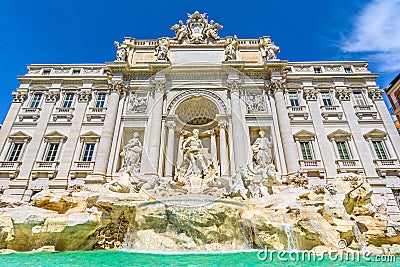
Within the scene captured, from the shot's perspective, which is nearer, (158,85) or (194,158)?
(194,158)

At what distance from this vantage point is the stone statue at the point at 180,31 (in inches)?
867

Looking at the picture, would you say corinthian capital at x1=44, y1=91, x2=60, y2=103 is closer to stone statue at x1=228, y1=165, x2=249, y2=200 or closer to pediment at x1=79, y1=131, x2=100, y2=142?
pediment at x1=79, y1=131, x2=100, y2=142

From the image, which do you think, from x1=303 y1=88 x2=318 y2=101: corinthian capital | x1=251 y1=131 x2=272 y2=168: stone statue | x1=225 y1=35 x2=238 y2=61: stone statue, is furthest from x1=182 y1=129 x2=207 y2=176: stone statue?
x1=303 y1=88 x2=318 y2=101: corinthian capital

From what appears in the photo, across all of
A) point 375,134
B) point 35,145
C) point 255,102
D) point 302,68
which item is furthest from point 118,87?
point 375,134

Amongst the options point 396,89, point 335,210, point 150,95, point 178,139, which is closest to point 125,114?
point 150,95

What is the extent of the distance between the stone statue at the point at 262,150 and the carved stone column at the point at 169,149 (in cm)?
560

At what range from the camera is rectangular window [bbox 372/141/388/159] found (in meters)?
17.0

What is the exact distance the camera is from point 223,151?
17.2m

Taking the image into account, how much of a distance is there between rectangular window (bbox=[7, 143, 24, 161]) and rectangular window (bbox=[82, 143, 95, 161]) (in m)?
4.51

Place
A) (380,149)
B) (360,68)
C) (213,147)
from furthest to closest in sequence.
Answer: (360,68) → (213,147) → (380,149)

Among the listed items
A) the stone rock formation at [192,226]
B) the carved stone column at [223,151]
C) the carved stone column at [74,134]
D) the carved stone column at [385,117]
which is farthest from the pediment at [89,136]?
the carved stone column at [385,117]

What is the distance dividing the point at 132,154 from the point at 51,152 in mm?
6054

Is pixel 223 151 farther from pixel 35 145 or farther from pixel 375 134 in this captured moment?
pixel 35 145

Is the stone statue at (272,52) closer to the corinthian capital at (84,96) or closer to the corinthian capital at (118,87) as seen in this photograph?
the corinthian capital at (118,87)
